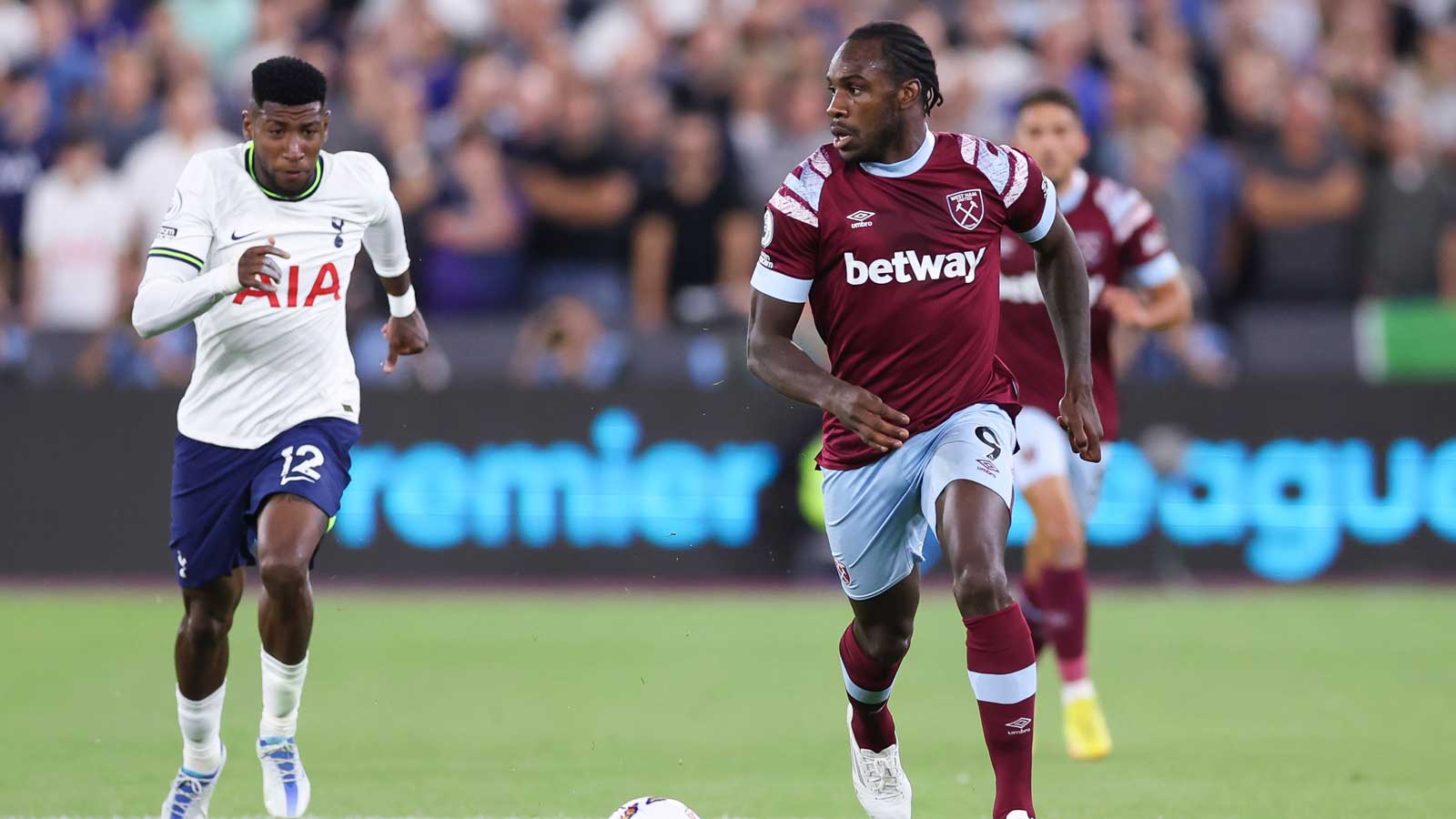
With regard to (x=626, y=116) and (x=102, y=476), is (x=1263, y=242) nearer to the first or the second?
(x=626, y=116)

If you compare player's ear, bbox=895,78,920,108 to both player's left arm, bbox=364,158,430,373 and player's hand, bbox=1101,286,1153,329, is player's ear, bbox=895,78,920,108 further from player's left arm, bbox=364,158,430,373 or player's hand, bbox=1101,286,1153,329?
player's hand, bbox=1101,286,1153,329

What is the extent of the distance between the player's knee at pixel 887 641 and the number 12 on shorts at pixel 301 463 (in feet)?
6.61

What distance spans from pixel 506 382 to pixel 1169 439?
4.88 m

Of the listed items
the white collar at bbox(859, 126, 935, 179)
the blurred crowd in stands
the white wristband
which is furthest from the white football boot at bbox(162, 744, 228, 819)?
the blurred crowd in stands

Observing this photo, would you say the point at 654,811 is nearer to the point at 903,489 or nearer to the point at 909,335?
the point at 903,489

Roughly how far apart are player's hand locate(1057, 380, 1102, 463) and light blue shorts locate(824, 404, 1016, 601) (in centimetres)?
19

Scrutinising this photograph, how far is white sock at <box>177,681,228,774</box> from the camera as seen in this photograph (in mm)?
7246

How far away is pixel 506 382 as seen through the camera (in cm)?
1535

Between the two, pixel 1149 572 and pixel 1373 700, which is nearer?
pixel 1373 700

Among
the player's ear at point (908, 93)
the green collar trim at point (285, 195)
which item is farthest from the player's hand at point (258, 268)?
the player's ear at point (908, 93)

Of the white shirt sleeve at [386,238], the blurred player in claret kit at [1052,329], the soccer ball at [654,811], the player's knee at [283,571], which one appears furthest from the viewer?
the blurred player in claret kit at [1052,329]

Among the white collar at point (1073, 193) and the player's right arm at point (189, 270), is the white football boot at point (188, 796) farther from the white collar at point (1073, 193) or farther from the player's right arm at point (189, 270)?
the white collar at point (1073, 193)

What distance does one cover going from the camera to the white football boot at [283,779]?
23.9 feet

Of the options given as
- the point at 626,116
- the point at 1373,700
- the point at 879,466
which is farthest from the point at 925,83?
the point at 626,116
